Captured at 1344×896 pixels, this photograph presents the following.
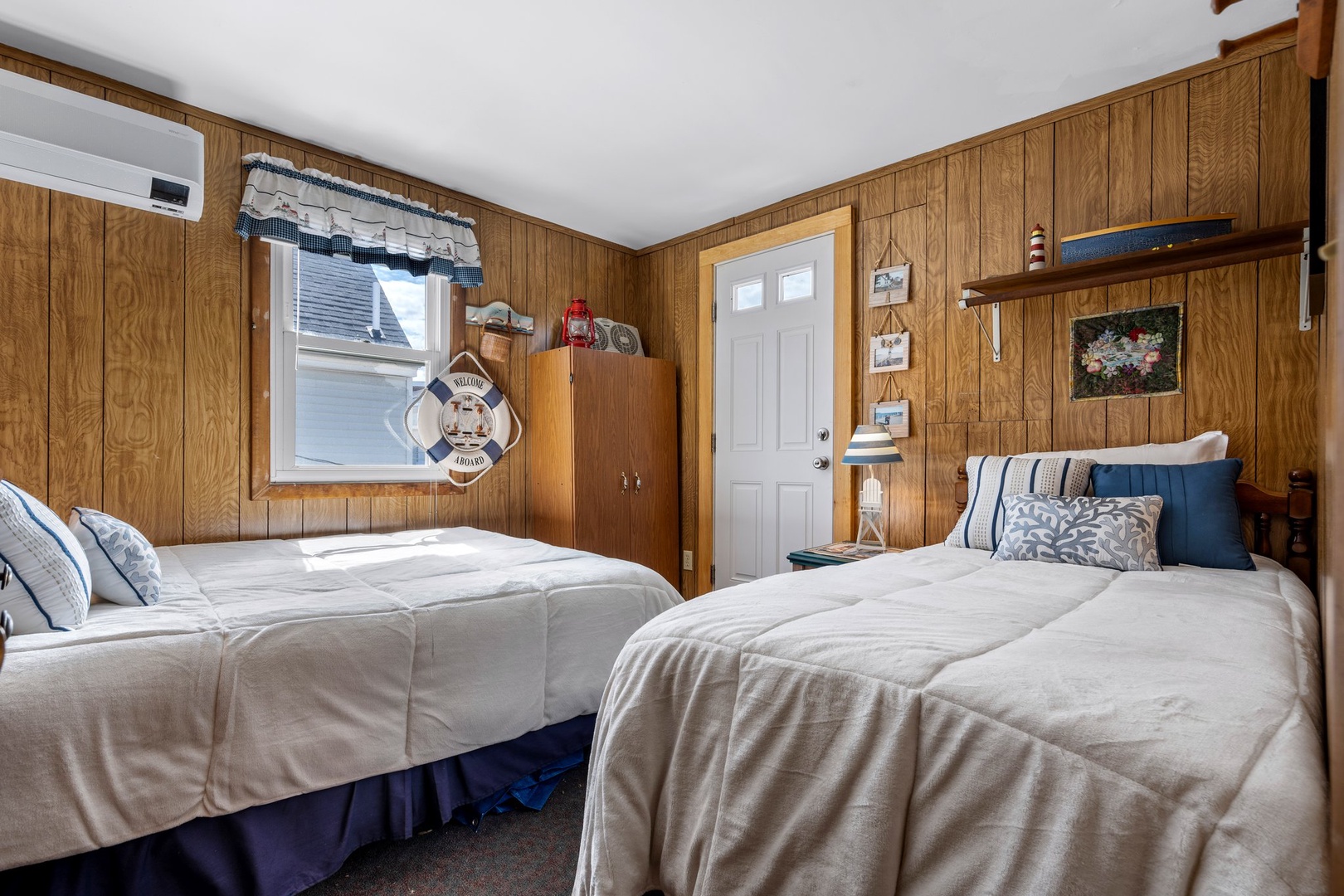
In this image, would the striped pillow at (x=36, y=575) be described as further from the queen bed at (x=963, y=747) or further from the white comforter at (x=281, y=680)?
the queen bed at (x=963, y=747)

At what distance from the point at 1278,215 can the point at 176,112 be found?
4.07 m

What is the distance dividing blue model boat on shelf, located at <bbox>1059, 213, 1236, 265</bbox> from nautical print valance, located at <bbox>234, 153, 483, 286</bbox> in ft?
8.92

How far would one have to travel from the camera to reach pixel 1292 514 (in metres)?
2.08

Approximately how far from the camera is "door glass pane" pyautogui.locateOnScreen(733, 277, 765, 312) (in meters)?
3.70

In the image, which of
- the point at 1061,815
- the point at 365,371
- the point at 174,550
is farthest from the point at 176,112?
the point at 1061,815

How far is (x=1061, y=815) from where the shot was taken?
75 centimetres

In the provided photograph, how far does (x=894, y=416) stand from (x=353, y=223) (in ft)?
8.81

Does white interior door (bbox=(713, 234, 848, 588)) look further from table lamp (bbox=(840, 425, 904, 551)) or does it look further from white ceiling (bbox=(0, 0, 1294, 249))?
white ceiling (bbox=(0, 0, 1294, 249))

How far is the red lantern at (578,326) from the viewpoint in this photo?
3668 millimetres

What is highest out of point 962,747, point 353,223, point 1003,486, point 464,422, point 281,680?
point 353,223

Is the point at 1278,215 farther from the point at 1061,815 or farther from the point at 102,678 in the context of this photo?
the point at 102,678

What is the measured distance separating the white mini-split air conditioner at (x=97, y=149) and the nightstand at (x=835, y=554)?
9.19ft

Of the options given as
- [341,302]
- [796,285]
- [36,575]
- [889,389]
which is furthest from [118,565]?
[796,285]

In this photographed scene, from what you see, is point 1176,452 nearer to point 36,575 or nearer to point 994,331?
point 994,331
